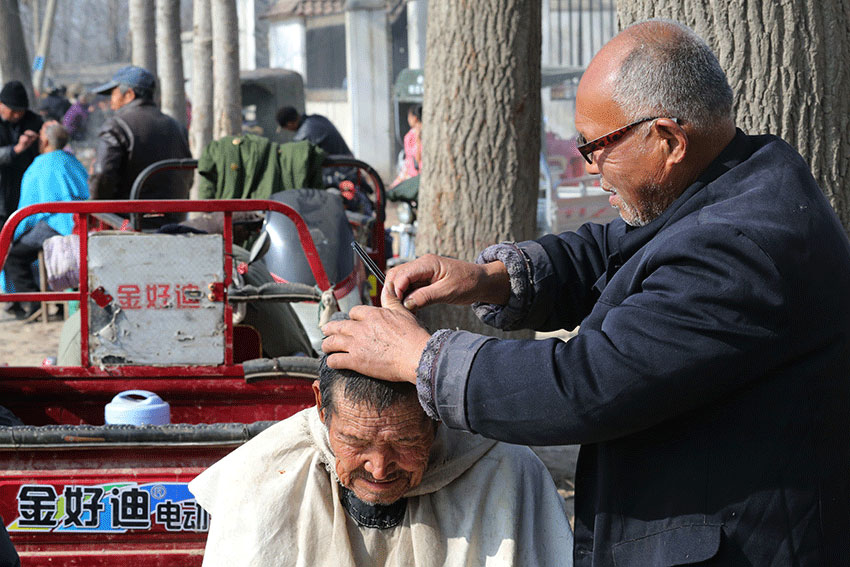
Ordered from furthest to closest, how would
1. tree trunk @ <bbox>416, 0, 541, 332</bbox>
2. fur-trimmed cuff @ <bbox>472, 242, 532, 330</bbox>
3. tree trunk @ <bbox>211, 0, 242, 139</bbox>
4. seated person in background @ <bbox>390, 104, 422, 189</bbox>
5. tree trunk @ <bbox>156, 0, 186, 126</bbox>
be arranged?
tree trunk @ <bbox>156, 0, 186, 126</bbox>, tree trunk @ <bbox>211, 0, 242, 139</bbox>, seated person in background @ <bbox>390, 104, 422, 189</bbox>, tree trunk @ <bbox>416, 0, 541, 332</bbox>, fur-trimmed cuff @ <bbox>472, 242, 532, 330</bbox>

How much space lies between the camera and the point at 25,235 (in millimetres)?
8953

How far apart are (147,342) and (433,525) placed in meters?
2.09

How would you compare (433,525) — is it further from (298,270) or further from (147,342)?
(298,270)

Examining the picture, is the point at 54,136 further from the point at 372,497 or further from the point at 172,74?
the point at 372,497

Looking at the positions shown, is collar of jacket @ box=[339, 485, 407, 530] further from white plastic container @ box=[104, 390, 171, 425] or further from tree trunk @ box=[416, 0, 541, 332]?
tree trunk @ box=[416, 0, 541, 332]

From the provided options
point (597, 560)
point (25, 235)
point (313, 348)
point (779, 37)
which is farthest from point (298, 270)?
point (25, 235)

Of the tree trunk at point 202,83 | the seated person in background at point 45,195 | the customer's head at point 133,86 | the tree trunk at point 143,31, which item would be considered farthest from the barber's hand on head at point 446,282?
the tree trunk at point 143,31

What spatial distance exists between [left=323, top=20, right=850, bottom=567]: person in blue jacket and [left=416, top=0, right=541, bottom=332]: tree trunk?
3.86 metres

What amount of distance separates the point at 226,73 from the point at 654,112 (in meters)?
11.2

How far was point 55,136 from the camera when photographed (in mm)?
9039

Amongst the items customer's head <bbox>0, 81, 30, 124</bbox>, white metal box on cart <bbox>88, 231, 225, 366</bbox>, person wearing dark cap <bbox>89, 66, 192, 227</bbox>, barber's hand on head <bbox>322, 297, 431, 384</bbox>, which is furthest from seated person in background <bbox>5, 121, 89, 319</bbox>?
barber's hand on head <bbox>322, 297, 431, 384</bbox>

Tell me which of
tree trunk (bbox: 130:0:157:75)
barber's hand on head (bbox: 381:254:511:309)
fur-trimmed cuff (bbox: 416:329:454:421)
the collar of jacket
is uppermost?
tree trunk (bbox: 130:0:157:75)

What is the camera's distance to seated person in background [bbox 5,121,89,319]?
8.77 m

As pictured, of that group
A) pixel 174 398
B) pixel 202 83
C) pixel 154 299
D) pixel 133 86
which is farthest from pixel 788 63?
pixel 202 83
